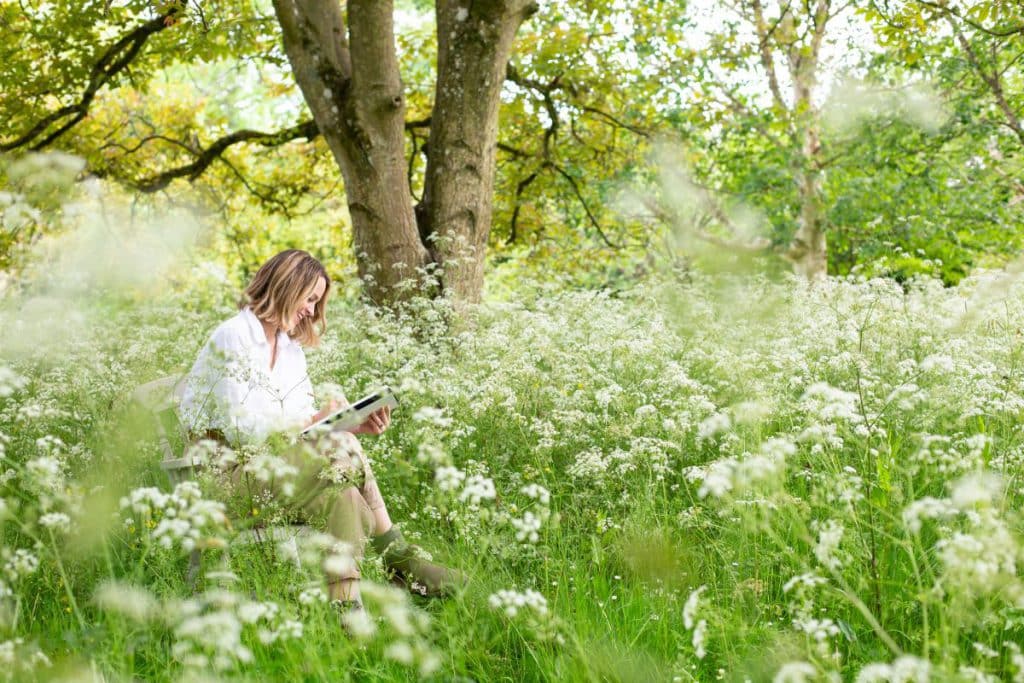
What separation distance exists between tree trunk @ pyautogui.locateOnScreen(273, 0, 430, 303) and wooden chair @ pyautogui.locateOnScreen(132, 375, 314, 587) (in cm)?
342

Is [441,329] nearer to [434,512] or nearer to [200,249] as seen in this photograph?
[434,512]

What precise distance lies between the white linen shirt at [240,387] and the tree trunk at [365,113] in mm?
3018

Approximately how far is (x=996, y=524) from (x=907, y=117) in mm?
13928

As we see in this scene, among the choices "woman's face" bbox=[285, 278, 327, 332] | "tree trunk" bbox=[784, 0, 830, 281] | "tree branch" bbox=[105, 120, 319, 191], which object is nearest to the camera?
"woman's face" bbox=[285, 278, 327, 332]

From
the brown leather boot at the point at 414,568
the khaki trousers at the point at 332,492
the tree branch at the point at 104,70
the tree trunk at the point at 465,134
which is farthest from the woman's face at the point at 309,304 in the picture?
the tree branch at the point at 104,70

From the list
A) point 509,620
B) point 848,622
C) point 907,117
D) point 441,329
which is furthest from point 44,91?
point 907,117

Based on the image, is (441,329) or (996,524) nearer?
(996,524)

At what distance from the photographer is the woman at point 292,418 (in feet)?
11.5

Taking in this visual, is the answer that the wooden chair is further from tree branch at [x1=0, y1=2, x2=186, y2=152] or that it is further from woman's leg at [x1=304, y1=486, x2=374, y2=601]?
tree branch at [x1=0, y1=2, x2=186, y2=152]

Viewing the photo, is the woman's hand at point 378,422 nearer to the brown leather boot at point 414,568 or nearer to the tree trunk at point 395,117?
the brown leather boot at point 414,568

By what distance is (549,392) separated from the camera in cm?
497

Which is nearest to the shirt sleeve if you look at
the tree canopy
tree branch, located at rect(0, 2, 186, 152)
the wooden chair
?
the wooden chair

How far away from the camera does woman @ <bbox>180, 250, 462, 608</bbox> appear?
3520 millimetres

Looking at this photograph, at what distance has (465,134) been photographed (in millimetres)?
7719
